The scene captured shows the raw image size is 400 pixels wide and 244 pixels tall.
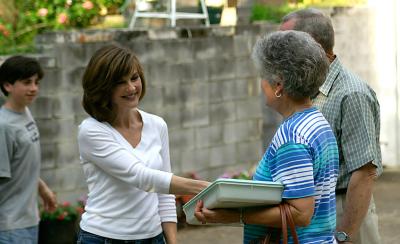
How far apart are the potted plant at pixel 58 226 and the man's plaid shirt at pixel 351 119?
4.13 meters

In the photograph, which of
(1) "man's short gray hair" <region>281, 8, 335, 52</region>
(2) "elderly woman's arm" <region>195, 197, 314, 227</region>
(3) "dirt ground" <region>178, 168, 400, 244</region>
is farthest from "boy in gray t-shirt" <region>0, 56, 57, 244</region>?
(3) "dirt ground" <region>178, 168, 400, 244</region>

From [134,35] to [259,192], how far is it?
5.84 m

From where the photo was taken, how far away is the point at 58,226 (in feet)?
26.8

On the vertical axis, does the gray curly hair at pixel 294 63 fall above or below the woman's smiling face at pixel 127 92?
above

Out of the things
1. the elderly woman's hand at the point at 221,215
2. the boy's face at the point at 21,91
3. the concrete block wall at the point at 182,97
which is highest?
the elderly woman's hand at the point at 221,215

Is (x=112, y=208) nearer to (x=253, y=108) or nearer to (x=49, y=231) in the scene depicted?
(x=49, y=231)

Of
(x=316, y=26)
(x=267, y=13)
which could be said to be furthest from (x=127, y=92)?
(x=267, y=13)

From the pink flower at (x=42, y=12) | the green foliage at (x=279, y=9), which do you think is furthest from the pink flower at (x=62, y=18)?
the green foliage at (x=279, y=9)

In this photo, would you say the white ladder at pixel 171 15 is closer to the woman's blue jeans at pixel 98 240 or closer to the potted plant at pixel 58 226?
the potted plant at pixel 58 226

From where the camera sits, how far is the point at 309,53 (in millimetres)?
3627

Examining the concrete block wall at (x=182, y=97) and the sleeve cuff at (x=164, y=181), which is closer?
the sleeve cuff at (x=164, y=181)

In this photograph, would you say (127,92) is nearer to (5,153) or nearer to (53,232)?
(5,153)

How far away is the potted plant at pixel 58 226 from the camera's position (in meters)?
8.14

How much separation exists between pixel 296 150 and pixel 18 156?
9.63ft
